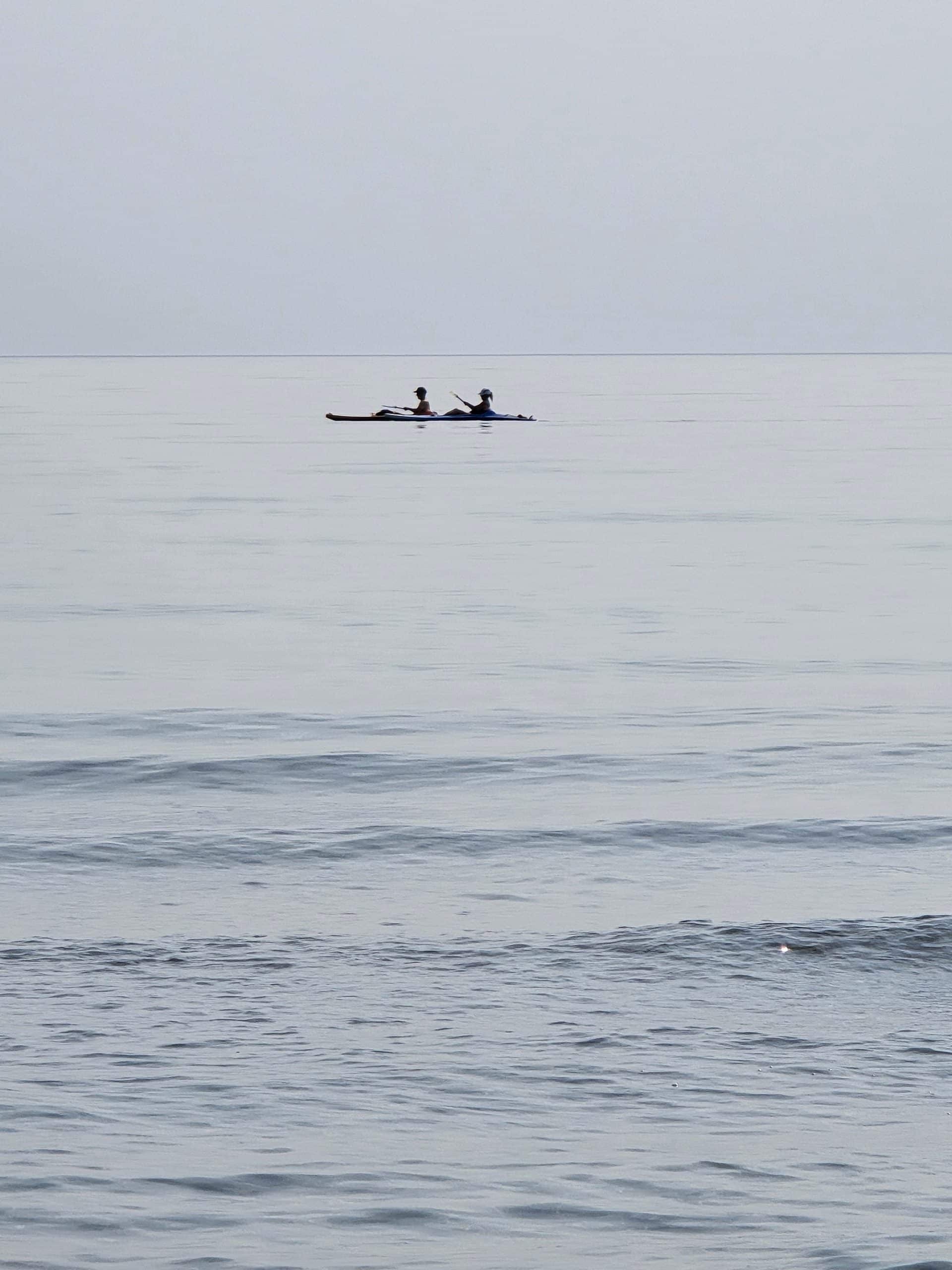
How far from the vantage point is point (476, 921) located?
10430 millimetres

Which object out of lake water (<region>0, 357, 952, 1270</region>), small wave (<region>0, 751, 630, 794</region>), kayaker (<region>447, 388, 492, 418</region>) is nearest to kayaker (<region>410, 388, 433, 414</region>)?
kayaker (<region>447, 388, 492, 418</region>)

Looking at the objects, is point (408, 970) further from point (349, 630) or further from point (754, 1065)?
point (349, 630)

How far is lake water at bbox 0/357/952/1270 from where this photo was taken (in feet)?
22.7

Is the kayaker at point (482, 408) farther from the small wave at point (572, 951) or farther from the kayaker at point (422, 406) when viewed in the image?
the small wave at point (572, 951)

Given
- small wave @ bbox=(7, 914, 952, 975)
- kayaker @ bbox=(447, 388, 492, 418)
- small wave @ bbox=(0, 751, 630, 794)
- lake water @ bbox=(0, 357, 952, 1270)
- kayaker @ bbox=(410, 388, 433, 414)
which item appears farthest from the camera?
kayaker @ bbox=(447, 388, 492, 418)

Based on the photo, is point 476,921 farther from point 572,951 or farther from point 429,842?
point 429,842

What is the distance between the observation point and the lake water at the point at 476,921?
6.93m

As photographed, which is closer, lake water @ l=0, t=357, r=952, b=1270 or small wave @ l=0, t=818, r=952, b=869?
lake water @ l=0, t=357, r=952, b=1270

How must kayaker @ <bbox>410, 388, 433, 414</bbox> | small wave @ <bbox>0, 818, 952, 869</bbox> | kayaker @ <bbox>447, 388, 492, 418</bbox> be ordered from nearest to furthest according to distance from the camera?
1. small wave @ <bbox>0, 818, 952, 869</bbox>
2. kayaker @ <bbox>410, 388, 433, 414</bbox>
3. kayaker @ <bbox>447, 388, 492, 418</bbox>

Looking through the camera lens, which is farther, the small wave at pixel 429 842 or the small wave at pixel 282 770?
the small wave at pixel 282 770

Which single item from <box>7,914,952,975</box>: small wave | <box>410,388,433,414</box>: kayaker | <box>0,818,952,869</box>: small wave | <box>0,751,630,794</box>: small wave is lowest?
<box>7,914,952,975</box>: small wave

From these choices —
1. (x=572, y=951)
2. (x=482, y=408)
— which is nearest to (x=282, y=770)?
(x=572, y=951)

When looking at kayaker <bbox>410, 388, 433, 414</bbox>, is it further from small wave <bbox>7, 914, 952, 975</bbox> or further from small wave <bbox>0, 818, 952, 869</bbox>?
small wave <bbox>7, 914, 952, 975</bbox>

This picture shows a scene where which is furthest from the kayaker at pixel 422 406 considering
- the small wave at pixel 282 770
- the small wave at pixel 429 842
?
the small wave at pixel 429 842
